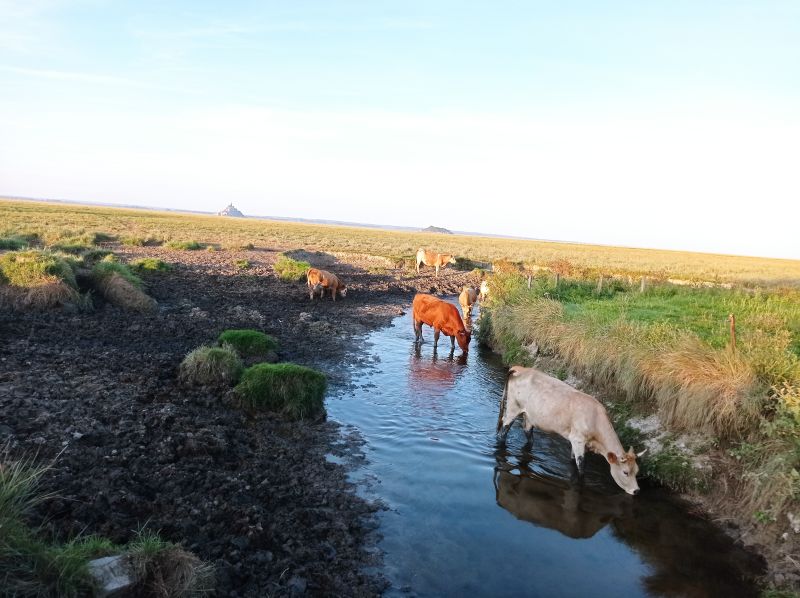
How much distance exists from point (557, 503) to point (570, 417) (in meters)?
1.43

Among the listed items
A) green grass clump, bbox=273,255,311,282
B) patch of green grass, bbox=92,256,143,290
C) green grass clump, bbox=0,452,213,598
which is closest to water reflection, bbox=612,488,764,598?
green grass clump, bbox=0,452,213,598

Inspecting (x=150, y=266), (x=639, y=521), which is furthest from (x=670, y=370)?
(x=150, y=266)

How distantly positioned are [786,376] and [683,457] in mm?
1939

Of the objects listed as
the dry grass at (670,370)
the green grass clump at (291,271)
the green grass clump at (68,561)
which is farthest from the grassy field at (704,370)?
the green grass clump at (291,271)

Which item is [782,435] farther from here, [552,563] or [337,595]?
[337,595]

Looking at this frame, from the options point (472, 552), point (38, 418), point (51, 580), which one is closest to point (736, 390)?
point (472, 552)

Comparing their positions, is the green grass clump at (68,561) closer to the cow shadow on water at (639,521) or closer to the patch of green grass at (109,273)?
the cow shadow on water at (639,521)

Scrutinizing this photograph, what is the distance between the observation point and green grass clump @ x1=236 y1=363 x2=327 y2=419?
10062 mm

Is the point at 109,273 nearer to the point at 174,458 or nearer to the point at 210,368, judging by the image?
the point at 210,368

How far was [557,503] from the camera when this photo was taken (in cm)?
Answer: 804

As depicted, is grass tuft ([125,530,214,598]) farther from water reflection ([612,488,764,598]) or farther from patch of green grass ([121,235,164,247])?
patch of green grass ([121,235,164,247])

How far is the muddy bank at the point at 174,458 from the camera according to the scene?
18.1 ft

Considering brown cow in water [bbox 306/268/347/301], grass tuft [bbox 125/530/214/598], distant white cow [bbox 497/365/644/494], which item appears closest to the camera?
grass tuft [bbox 125/530/214/598]

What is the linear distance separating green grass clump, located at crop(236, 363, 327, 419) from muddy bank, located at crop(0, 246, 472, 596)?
1.17ft
